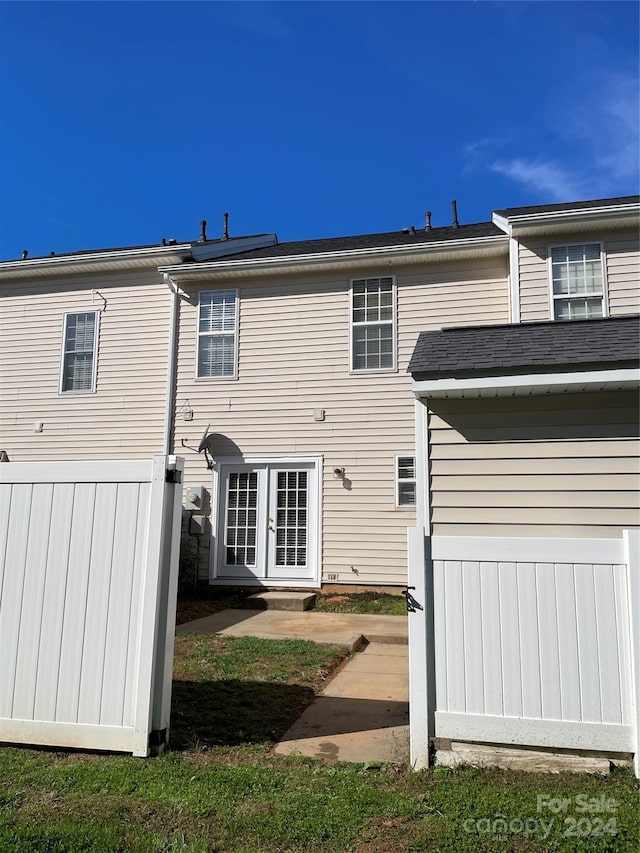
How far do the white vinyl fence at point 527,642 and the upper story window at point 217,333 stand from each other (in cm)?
797

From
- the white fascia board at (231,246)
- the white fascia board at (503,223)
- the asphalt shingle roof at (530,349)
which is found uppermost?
the white fascia board at (231,246)

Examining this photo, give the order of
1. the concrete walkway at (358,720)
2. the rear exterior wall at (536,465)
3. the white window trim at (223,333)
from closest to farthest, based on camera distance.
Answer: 1. the concrete walkway at (358,720)
2. the rear exterior wall at (536,465)
3. the white window trim at (223,333)

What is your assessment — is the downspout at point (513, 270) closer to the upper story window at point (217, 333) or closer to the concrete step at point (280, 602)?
the upper story window at point (217, 333)

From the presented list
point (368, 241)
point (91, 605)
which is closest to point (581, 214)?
point (368, 241)

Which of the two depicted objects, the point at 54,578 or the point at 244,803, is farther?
the point at 54,578

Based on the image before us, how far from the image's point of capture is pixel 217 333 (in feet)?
35.3

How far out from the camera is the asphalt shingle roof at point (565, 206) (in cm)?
909

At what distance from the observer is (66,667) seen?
3.36m

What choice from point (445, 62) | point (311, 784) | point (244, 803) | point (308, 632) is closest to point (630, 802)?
point (311, 784)

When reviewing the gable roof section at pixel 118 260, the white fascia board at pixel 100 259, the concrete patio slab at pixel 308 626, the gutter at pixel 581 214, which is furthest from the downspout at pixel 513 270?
the white fascia board at pixel 100 259

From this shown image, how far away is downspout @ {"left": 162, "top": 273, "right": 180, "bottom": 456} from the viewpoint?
34.7 ft

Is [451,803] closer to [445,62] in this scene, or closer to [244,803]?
[244,803]

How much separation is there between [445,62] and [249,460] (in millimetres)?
6818

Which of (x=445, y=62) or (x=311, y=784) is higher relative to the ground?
(x=445, y=62)
